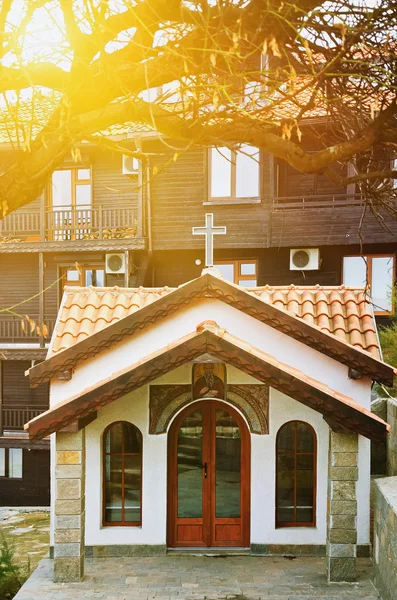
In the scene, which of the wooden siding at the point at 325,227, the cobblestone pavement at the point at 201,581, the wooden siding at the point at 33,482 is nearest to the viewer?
the cobblestone pavement at the point at 201,581

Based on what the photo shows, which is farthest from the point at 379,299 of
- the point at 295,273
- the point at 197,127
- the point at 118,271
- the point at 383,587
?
the point at 197,127

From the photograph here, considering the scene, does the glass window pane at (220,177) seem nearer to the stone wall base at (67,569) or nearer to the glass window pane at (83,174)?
the glass window pane at (83,174)

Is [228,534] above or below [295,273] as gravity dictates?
below

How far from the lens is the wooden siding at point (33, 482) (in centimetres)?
1932

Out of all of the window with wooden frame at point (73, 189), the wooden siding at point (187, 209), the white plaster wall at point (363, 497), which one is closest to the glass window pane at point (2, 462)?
the window with wooden frame at point (73, 189)

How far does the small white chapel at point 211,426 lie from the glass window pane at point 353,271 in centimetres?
737

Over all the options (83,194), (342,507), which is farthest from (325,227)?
(342,507)

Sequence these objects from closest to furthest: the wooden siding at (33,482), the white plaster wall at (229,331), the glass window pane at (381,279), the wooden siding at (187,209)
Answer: the white plaster wall at (229,331), the wooden siding at (187,209), the glass window pane at (381,279), the wooden siding at (33,482)

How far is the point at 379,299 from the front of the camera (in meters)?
17.1

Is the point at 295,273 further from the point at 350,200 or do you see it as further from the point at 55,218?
the point at 55,218

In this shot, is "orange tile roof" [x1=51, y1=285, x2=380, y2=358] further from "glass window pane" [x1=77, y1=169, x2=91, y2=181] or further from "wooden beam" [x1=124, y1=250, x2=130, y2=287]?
"glass window pane" [x1=77, y1=169, x2=91, y2=181]

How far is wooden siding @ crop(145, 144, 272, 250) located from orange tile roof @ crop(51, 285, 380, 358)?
653cm

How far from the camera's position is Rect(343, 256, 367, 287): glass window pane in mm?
17109

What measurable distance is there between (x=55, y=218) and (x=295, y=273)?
7842 mm
